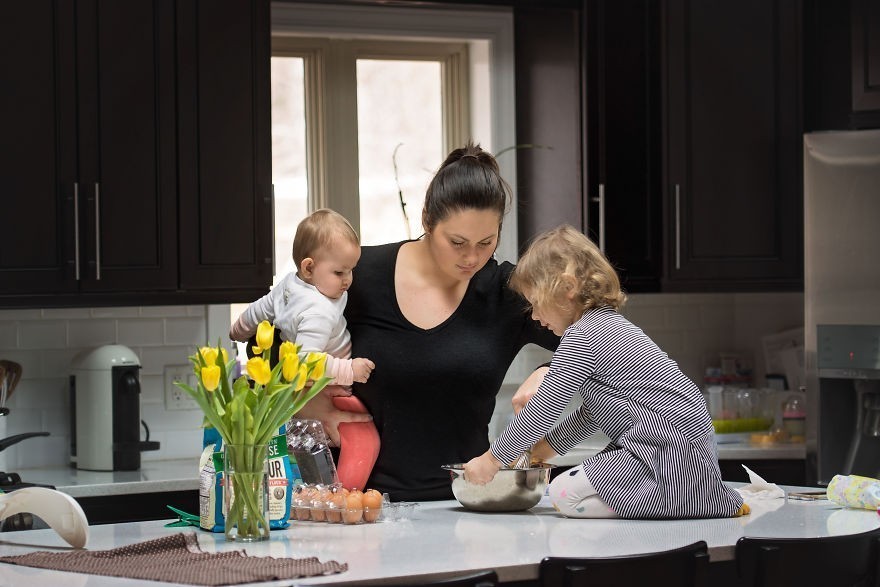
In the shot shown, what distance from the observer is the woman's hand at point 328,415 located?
8.81ft

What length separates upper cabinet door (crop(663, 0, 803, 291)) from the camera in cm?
414

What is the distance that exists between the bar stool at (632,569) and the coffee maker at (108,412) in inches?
84.8

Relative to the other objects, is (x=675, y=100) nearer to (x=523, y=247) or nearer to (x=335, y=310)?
(x=523, y=247)

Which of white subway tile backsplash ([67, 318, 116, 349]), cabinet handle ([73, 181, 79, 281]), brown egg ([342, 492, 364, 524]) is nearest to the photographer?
brown egg ([342, 492, 364, 524])

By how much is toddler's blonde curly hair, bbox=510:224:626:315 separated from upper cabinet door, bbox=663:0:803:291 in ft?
5.74

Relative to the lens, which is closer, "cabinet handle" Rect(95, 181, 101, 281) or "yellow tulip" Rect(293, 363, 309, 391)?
"yellow tulip" Rect(293, 363, 309, 391)

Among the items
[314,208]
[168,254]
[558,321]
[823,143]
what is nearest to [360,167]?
[314,208]

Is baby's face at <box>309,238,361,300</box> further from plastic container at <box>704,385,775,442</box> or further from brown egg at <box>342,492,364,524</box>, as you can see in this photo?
plastic container at <box>704,385,775,442</box>

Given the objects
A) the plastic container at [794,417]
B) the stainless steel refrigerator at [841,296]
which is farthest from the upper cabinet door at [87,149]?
the plastic container at [794,417]

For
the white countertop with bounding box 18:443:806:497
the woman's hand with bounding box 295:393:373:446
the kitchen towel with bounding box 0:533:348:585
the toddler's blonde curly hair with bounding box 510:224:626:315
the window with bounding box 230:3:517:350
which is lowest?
the white countertop with bounding box 18:443:806:497

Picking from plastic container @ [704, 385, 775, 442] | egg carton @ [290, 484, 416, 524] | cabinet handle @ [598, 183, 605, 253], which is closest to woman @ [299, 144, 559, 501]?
egg carton @ [290, 484, 416, 524]

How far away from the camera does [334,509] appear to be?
230cm

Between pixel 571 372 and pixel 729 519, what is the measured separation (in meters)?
0.41

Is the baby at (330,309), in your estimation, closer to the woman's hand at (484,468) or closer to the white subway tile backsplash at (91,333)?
the woman's hand at (484,468)
